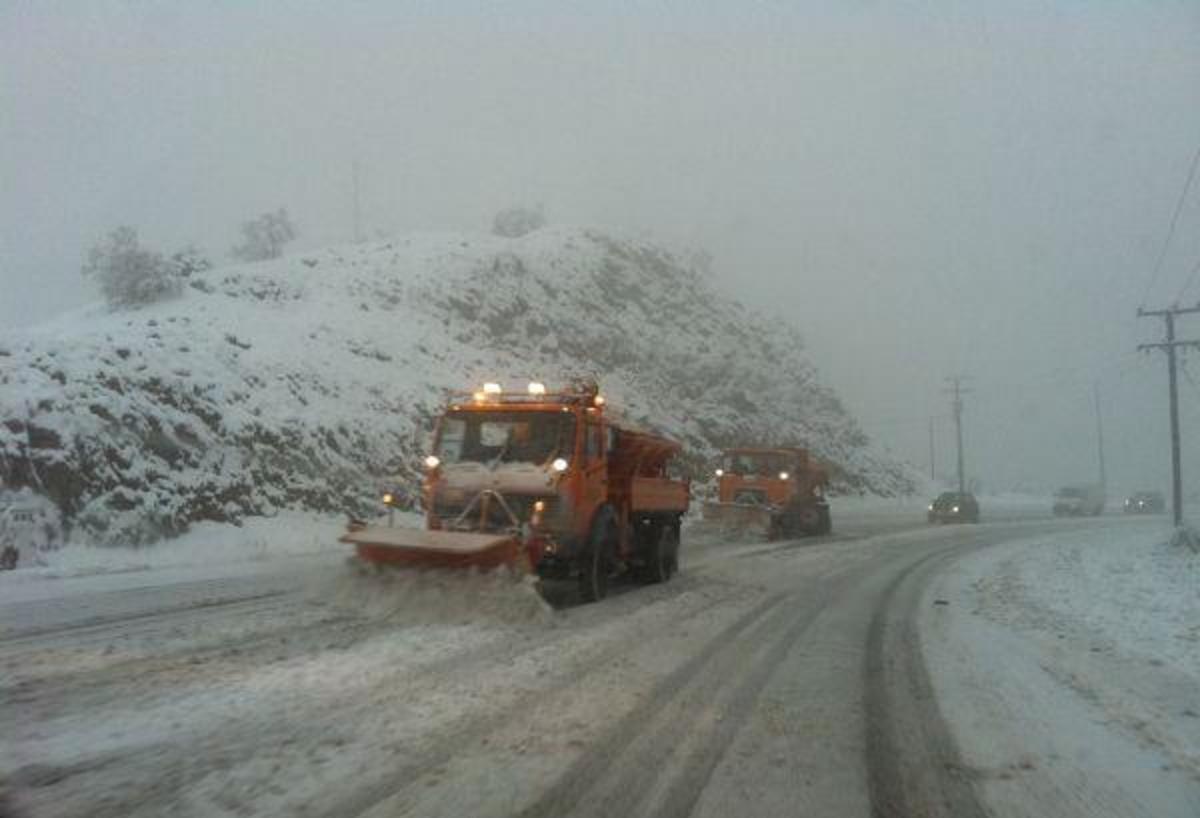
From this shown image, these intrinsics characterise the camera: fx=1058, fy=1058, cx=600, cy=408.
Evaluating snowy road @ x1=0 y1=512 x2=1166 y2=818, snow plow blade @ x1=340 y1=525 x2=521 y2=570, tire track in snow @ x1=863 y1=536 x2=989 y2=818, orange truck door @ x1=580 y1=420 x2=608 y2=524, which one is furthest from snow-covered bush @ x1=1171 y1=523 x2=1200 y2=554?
snow plow blade @ x1=340 y1=525 x2=521 y2=570

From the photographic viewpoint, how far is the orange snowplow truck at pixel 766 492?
2892 cm

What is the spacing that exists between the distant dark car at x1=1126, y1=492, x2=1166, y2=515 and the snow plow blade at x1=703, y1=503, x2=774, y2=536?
166 ft

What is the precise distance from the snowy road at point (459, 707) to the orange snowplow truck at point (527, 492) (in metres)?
0.48

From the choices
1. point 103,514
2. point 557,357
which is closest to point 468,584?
point 103,514

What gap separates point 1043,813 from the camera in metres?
5.34

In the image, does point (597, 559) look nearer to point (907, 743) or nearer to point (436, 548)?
point (436, 548)

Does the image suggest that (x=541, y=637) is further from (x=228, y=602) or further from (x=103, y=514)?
(x=103, y=514)

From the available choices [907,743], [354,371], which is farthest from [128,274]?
[907,743]

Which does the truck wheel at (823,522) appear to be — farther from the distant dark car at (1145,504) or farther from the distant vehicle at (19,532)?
the distant dark car at (1145,504)

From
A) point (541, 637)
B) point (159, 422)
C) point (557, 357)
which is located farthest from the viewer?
point (557, 357)

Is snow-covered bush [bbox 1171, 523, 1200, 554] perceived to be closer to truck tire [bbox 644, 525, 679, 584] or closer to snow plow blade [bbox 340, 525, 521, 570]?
truck tire [bbox 644, 525, 679, 584]

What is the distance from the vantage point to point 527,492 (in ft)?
41.9

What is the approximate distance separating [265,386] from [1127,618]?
2277 centimetres

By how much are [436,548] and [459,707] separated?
13.3 ft
